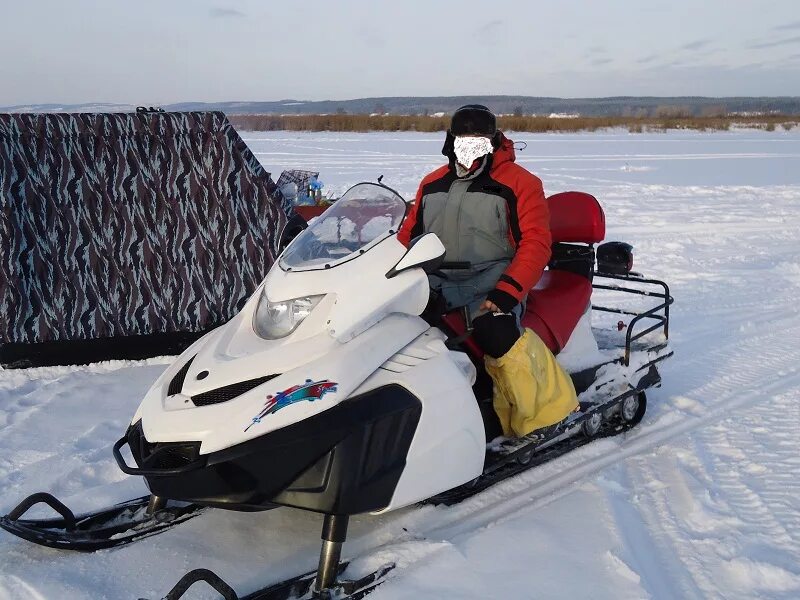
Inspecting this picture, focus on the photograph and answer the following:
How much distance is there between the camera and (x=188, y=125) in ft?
→ 18.2

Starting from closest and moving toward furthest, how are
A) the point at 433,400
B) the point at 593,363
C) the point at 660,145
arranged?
1. the point at 433,400
2. the point at 593,363
3. the point at 660,145

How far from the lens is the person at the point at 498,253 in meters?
3.36

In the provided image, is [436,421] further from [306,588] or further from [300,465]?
[306,588]

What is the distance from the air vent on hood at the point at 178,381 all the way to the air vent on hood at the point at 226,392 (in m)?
0.14

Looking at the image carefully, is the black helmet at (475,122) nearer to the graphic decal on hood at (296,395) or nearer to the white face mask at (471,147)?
the white face mask at (471,147)

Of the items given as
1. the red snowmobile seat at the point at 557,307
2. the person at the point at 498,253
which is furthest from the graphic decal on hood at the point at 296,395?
the red snowmobile seat at the point at 557,307

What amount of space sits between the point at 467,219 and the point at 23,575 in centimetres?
229

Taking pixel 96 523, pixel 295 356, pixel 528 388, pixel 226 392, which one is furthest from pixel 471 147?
pixel 96 523

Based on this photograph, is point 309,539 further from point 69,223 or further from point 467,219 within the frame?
point 69,223

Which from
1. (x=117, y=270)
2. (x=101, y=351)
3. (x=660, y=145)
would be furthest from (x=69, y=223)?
(x=660, y=145)

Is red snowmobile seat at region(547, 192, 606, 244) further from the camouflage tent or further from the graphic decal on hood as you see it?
the camouflage tent

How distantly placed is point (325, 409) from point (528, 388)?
111 centimetres

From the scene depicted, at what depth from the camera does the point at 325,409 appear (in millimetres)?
2590

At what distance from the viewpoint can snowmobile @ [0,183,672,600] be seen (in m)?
2.55
